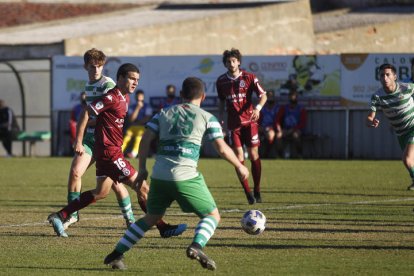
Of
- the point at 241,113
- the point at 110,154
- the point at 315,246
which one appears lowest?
the point at 315,246

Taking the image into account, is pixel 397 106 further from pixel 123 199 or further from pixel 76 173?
pixel 76 173

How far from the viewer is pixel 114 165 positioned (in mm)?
11609

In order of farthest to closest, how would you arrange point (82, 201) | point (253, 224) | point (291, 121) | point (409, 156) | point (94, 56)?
point (291, 121) < point (409, 156) < point (94, 56) < point (82, 201) < point (253, 224)

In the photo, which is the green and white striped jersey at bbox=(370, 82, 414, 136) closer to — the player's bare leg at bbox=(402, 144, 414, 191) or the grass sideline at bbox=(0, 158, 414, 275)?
the player's bare leg at bbox=(402, 144, 414, 191)

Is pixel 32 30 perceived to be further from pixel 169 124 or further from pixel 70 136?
pixel 169 124

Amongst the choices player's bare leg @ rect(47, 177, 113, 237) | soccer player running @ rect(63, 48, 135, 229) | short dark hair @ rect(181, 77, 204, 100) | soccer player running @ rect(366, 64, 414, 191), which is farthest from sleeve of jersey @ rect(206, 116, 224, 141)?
soccer player running @ rect(366, 64, 414, 191)

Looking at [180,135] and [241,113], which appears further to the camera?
[241,113]

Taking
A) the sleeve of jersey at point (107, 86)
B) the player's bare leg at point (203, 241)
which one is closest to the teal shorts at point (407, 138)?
the sleeve of jersey at point (107, 86)

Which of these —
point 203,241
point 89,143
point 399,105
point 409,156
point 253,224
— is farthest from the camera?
point 409,156

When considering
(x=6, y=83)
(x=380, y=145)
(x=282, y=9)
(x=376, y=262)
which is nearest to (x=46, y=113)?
(x=6, y=83)

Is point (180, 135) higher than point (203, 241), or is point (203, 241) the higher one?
point (180, 135)

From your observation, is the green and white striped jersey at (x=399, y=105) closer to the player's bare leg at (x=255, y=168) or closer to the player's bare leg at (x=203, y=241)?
the player's bare leg at (x=255, y=168)

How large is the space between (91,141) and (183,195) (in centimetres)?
365


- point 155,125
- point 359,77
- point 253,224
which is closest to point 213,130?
point 155,125
